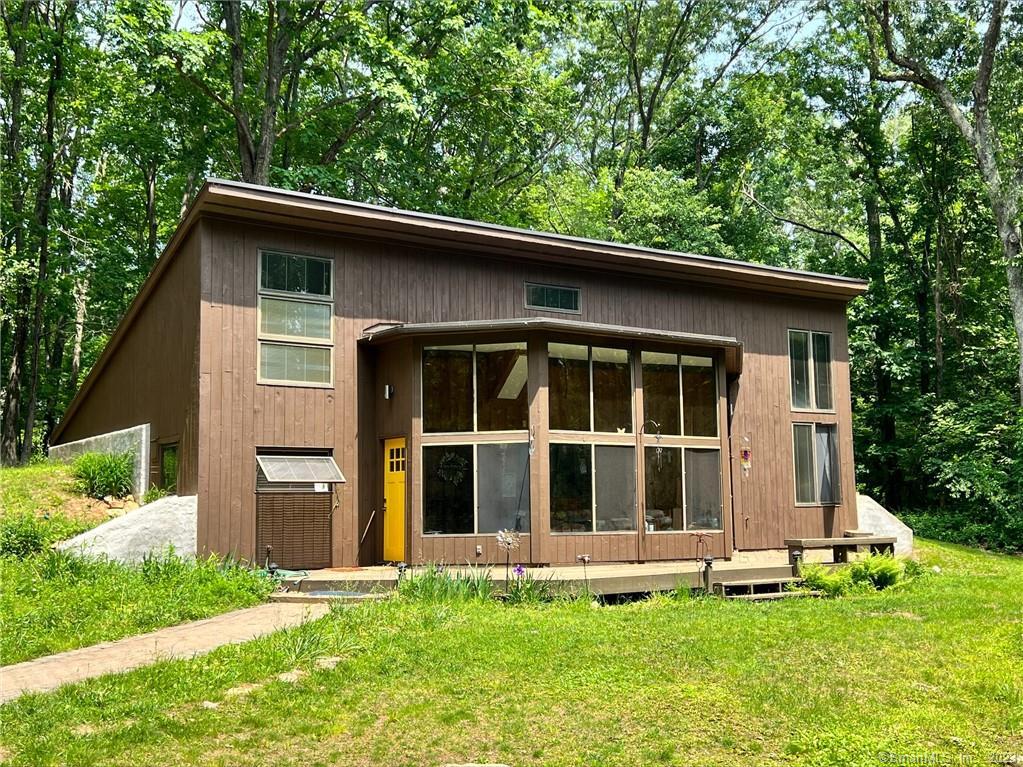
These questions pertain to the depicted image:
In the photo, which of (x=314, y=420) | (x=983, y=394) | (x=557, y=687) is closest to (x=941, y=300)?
(x=983, y=394)

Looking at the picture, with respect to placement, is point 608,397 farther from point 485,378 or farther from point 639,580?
point 639,580

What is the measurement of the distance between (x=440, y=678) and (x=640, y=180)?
21109 millimetres

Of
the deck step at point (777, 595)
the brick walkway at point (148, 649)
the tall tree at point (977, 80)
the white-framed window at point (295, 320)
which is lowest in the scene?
the deck step at point (777, 595)

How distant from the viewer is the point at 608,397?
523 inches

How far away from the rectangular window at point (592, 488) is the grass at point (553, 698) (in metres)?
3.36

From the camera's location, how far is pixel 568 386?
42.4ft

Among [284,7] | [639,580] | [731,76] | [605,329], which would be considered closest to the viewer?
[639,580]

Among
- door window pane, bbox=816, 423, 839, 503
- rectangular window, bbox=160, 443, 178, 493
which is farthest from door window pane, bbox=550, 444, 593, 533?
door window pane, bbox=816, 423, 839, 503

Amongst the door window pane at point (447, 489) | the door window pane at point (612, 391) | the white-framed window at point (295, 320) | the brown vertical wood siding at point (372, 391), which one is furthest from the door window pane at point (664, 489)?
the white-framed window at point (295, 320)

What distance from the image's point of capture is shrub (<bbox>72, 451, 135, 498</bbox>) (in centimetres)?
1366

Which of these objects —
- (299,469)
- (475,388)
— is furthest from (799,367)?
(299,469)

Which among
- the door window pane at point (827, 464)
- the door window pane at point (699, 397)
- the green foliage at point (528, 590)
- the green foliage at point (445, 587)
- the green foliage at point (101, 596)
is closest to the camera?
the green foliage at point (101, 596)

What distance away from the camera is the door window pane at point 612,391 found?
1317 cm

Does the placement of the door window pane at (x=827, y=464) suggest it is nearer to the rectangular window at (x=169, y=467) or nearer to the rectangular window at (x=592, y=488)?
the rectangular window at (x=592, y=488)
